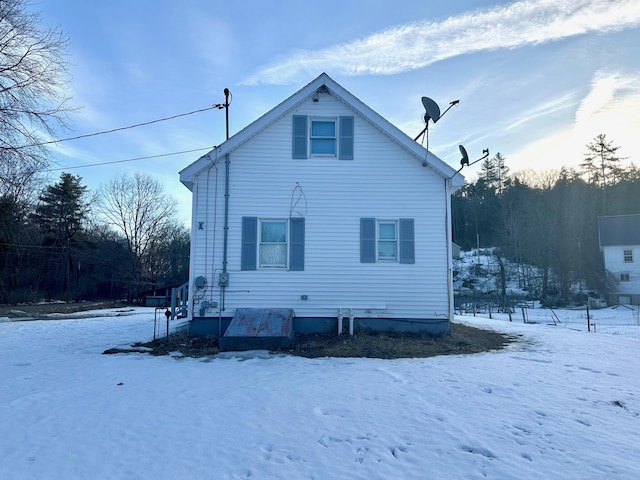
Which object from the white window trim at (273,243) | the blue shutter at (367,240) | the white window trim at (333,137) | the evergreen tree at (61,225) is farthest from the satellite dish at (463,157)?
the evergreen tree at (61,225)

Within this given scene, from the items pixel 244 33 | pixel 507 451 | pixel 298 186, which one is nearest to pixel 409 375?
pixel 507 451

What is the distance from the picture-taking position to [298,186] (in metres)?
11.0

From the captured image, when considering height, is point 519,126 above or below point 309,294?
above

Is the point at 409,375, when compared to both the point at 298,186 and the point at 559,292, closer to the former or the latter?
the point at 298,186

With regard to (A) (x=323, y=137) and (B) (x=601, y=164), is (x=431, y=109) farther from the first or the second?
(B) (x=601, y=164)

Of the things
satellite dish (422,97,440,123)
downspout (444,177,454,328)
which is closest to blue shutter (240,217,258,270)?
downspout (444,177,454,328)

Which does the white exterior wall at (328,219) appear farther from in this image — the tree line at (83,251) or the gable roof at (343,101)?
the tree line at (83,251)

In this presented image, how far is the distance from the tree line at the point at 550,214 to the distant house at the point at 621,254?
3.32 feet

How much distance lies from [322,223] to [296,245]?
959mm

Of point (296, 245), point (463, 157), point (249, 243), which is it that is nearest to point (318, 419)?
point (296, 245)

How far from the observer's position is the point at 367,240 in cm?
1091

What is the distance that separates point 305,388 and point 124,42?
10.8 m

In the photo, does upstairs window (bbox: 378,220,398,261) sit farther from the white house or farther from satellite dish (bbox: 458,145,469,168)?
satellite dish (bbox: 458,145,469,168)

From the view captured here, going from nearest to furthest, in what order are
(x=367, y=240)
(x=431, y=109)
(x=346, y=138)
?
(x=367, y=240) < (x=346, y=138) < (x=431, y=109)
